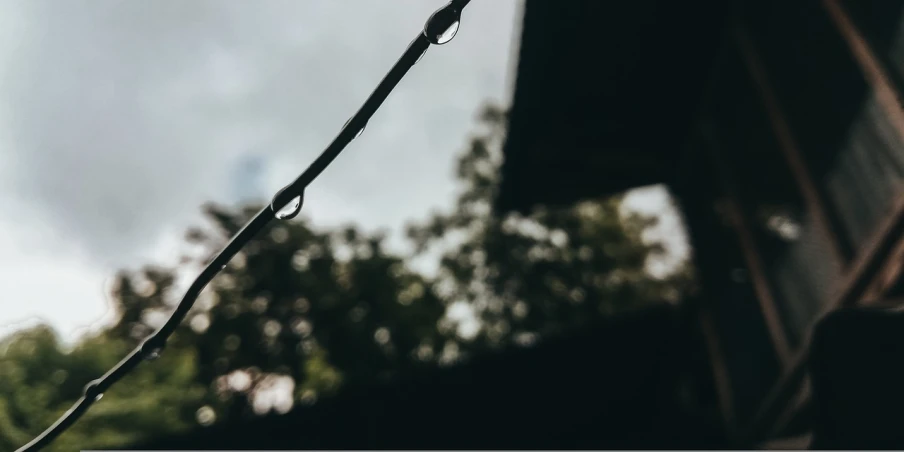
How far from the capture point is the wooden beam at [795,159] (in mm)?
3184

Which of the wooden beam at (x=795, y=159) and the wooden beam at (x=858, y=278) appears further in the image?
the wooden beam at (x=795, y=159)

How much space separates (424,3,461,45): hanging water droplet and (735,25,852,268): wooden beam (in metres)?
3.25

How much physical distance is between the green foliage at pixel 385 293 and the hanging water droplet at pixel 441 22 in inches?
803

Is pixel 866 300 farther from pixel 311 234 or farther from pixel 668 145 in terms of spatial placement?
pixel 311 234

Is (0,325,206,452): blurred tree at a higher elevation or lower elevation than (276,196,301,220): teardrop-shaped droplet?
higher

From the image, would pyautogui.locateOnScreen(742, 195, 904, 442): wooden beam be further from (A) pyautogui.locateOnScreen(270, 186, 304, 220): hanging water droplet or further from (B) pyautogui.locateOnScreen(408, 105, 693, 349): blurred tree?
(B) pyautogui.locateOnScreen(408, 105, 693, 349): blurred tree

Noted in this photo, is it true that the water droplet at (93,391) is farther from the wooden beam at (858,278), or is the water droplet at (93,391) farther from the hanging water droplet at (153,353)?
the wooden beam at (858,278)

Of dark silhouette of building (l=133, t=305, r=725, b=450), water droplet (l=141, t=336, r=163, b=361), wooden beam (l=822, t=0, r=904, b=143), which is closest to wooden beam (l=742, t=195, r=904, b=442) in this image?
wooden beam (l=822, t=0, r=904, b=143)

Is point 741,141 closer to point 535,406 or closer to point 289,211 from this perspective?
point 535,406

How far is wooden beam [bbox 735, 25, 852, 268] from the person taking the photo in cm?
318

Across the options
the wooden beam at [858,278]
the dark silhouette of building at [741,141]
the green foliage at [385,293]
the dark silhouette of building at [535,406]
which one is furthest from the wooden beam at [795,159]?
the green foliage at [385,293]

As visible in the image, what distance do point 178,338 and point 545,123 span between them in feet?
68.2

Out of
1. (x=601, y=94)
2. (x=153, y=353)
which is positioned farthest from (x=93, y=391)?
(x=601, y=94)

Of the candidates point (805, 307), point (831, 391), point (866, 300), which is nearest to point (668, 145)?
point (805, 307)
